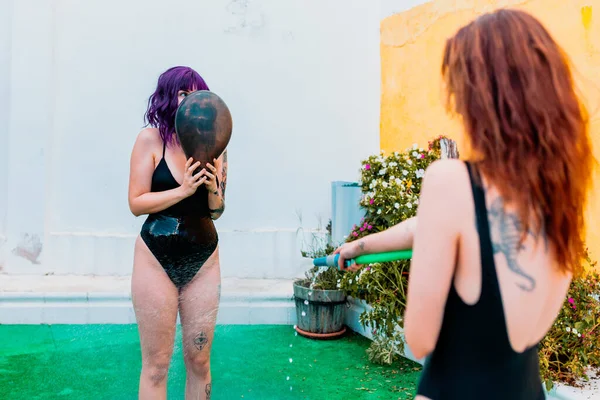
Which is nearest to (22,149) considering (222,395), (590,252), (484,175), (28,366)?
(28,366)

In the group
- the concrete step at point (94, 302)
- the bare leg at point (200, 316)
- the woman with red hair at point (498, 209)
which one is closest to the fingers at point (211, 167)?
the bare leg at point (200, 316)

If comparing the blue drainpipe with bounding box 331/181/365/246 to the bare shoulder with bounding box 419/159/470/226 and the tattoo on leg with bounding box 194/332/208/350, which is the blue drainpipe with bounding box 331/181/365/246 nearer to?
the tattoo on leg with bounding box 194/332/208/350

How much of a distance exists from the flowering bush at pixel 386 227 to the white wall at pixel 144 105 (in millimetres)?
1510

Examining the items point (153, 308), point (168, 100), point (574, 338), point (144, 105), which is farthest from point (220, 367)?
point (144, 105)

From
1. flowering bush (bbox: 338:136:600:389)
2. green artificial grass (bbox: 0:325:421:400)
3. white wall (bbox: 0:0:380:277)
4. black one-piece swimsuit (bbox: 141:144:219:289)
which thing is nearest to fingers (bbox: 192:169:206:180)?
black one-piece swimsuit (bbox: 141:144:219:289)

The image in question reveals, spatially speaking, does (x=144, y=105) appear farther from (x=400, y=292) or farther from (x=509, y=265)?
(x=509, y=265)

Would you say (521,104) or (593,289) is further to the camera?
(593,289)

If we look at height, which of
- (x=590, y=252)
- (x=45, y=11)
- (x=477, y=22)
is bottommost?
(x=590, y=252)

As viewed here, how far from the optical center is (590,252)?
3.72 metres

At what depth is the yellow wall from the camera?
3.73 m

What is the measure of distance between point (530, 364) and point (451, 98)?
2.03 ft

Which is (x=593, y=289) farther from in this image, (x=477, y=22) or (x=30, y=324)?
(x=30, y=324)

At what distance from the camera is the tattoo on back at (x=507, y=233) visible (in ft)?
3.62

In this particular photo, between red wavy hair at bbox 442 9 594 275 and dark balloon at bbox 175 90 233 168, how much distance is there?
1.42 m
